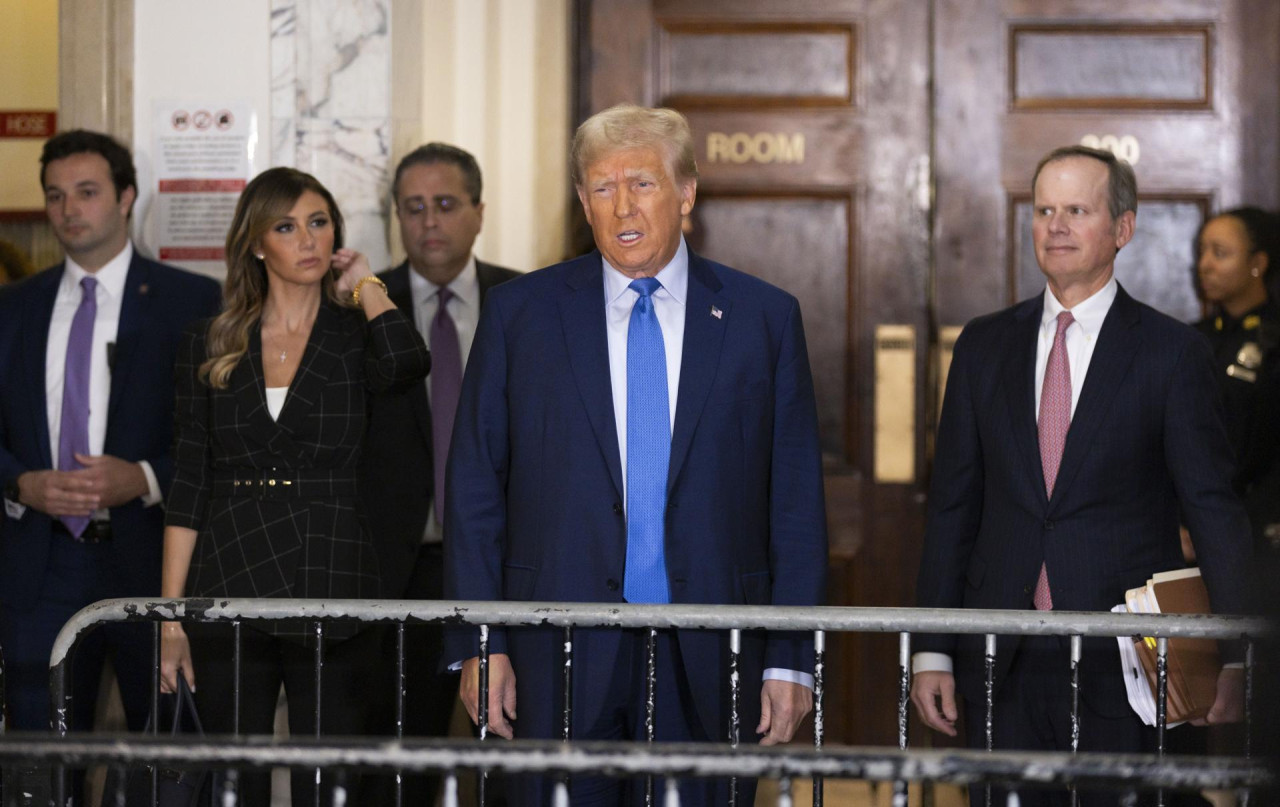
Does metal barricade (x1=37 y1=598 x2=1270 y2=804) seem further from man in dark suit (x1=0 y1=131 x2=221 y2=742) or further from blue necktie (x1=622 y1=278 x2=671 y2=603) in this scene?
man in dark suit (x1=0 y1=131 x2=221 y2=742)

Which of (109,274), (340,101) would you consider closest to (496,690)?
(109,274)

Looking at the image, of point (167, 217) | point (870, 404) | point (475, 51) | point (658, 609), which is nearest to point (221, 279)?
point (167, 217)

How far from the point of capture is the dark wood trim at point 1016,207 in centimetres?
504

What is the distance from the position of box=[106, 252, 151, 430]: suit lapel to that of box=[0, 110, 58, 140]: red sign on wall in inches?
123

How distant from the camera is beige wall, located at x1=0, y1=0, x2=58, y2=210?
700cm

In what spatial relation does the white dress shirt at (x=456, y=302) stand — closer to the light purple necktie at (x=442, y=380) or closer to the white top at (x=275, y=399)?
the light purple necktie at (x=442, y=380)

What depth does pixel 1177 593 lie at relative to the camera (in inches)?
118

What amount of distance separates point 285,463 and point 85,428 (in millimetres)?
963

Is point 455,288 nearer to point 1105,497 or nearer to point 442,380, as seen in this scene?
point 442,380

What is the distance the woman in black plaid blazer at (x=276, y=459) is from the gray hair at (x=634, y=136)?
92cm

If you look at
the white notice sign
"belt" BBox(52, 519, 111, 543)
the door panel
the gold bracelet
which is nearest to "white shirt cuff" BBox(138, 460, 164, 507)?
"belt" BBox(52, 519, 111, 543)

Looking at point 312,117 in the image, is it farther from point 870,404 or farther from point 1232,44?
point 1232,44

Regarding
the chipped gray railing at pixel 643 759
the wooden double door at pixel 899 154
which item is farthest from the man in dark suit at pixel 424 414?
A: the chipped gray railing at pixel 643 759

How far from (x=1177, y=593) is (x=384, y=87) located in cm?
320
